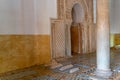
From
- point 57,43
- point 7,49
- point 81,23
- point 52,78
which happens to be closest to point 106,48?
point 52,78

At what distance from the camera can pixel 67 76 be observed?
4031 millimetres

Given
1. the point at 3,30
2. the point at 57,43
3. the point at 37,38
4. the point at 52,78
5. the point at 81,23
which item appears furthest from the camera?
the point at 81,23

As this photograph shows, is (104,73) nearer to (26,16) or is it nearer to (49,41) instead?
(49,41)

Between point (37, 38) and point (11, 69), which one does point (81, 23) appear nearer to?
point (37, 38)

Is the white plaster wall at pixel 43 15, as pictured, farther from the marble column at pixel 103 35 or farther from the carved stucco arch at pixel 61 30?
the marble column at pixel 103 35

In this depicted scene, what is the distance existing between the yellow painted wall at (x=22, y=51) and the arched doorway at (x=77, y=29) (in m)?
2.70

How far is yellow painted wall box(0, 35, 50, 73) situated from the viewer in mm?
4496

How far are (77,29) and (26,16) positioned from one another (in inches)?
141

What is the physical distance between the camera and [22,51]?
5.05 meters

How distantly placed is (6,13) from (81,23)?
4.33m

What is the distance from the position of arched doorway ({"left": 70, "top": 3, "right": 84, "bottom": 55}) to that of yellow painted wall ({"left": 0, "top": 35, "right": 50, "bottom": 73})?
8.86 feet

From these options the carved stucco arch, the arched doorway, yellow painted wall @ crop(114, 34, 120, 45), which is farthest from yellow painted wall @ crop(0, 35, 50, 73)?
yellow painted wall @ crop(114, 34, 120, 45)

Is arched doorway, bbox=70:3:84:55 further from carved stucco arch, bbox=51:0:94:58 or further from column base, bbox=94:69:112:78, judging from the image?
column base, bbox=94:69:112:78

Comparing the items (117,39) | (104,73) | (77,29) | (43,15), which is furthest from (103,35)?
(117,39)
